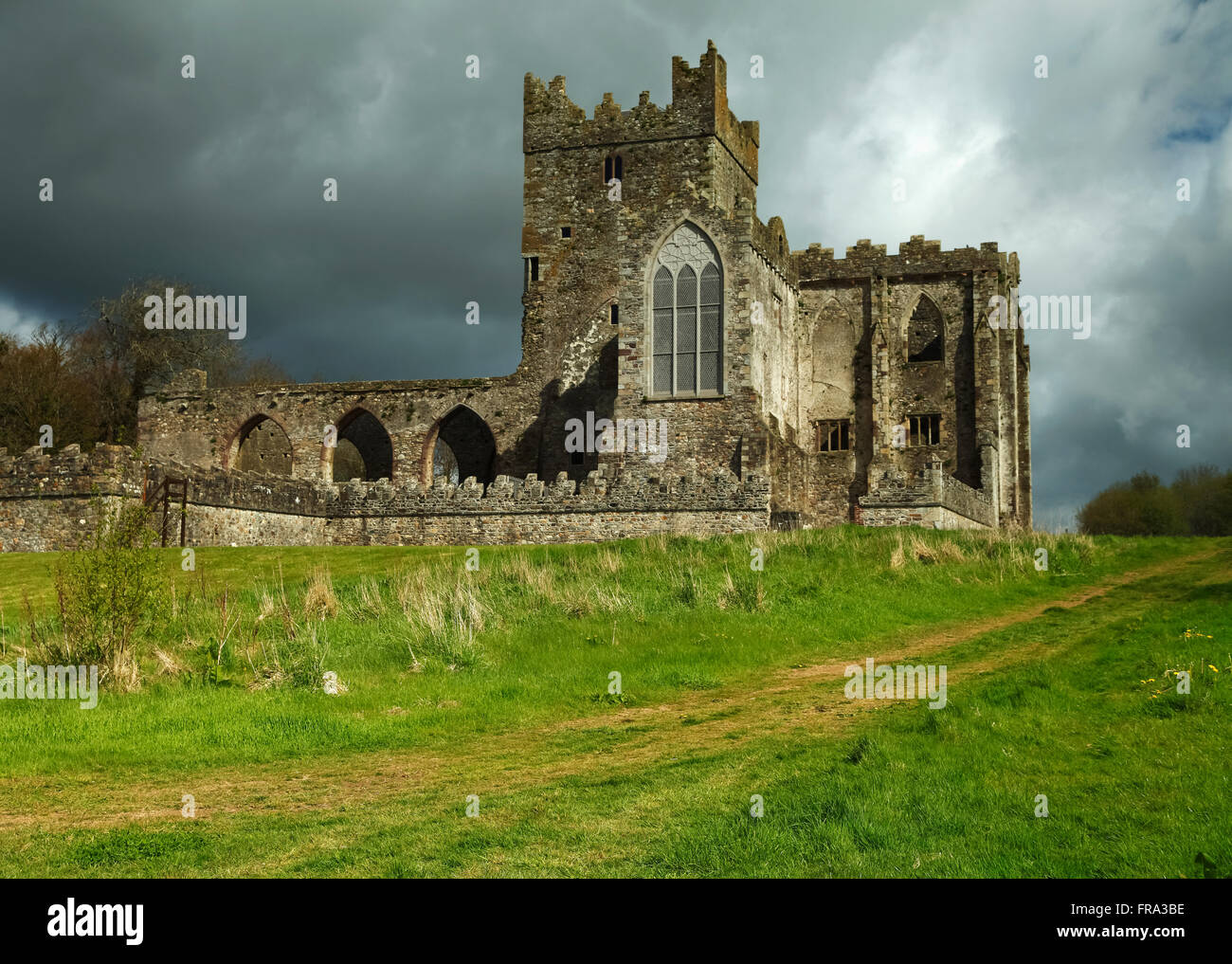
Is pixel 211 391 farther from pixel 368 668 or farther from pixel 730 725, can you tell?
pixel 730 725

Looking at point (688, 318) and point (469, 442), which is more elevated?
point (688, 318)

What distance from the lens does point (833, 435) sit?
47.4 meters

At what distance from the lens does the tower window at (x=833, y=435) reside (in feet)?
155

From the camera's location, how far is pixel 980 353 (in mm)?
45938

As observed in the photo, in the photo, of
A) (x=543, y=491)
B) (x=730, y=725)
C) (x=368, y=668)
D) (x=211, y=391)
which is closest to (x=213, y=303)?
(x=211, y=391)

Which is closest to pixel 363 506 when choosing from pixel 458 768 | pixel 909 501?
pixel 909 501

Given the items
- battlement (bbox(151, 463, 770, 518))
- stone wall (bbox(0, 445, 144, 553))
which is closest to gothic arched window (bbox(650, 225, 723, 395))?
battlement (bbox(151, 463, 770, 518))

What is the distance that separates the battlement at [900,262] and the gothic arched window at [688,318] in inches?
432

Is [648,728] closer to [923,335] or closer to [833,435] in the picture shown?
[833,435]

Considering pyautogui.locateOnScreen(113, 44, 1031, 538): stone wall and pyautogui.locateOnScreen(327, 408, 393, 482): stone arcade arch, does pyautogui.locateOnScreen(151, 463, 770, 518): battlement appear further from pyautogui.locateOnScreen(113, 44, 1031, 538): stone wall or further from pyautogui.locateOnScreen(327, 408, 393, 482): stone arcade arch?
pyautogui.locateOnScreen(327, 408, 393, 482): stone arcade arch

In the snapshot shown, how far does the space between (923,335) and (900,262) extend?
281 centimetres

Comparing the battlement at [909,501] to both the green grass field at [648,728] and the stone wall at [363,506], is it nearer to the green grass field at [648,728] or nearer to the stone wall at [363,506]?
the stone wall at [363,506]

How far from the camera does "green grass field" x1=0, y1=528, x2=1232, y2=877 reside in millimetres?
8648
